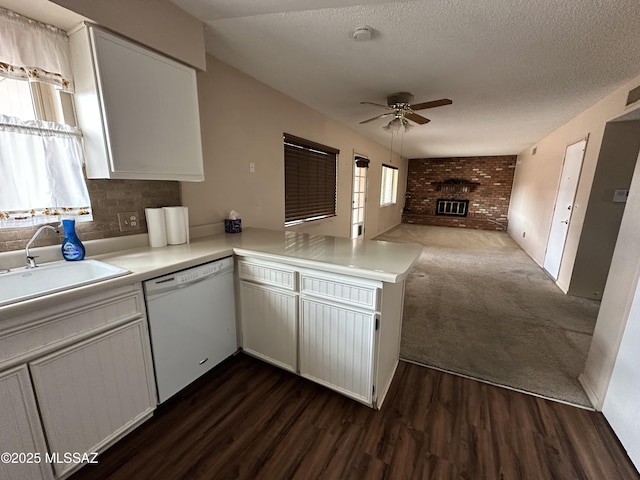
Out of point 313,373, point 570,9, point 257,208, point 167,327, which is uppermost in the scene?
point 570,9

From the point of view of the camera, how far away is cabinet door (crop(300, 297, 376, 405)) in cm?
149

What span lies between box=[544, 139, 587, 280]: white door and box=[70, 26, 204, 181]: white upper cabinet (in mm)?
4684

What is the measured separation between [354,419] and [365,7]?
7.95 ft

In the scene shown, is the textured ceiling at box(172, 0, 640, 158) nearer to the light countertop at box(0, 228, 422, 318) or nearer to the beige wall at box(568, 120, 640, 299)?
the beige wall at box(568, 120, 640, 299)

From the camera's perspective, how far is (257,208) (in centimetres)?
287

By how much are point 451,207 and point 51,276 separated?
32.1ft

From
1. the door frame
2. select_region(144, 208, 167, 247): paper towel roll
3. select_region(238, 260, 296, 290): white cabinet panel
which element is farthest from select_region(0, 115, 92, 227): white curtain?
the door frame

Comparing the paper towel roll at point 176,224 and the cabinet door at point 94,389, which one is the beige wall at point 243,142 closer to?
the paper towel roll at point 176,224

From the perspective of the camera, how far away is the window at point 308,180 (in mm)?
3381

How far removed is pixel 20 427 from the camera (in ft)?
3.34

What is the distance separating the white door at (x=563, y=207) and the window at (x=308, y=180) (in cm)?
334

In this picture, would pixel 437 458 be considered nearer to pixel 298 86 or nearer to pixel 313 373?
pixel 313 373

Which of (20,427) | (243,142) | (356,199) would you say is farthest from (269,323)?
(356,199)

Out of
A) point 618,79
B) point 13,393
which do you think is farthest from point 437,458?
point 618,79
